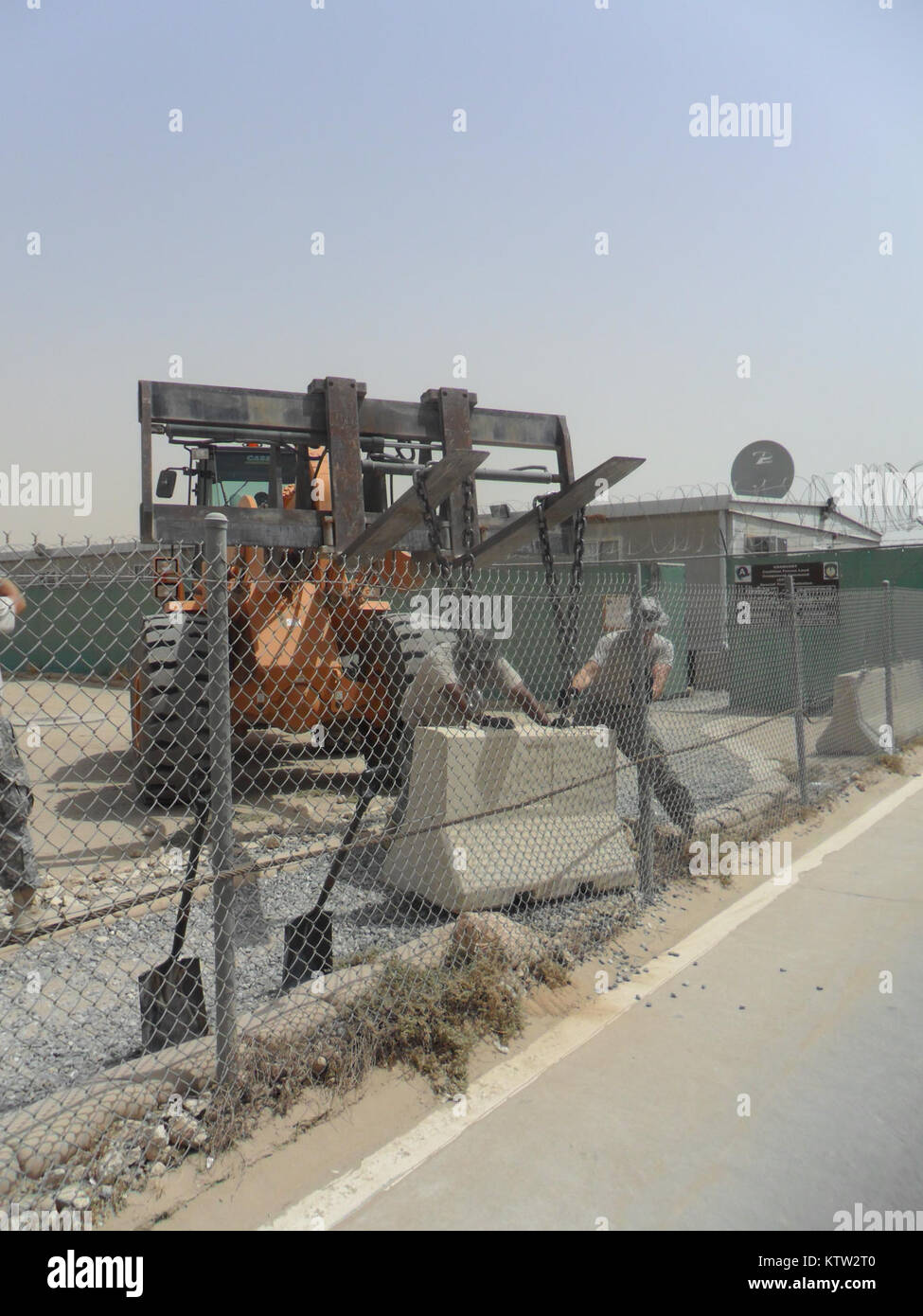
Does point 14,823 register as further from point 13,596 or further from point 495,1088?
point 495,1088

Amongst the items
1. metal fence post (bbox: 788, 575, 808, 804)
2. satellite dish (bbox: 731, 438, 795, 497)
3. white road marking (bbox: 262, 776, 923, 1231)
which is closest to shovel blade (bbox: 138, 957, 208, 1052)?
white road marking (bbox: 262, 776, 923, 1231)

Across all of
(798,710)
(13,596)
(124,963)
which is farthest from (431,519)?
(798,710)

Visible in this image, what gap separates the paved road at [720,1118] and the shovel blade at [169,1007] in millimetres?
967

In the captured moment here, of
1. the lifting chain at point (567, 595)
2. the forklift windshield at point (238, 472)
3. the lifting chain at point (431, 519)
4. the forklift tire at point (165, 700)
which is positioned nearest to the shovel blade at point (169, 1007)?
the lifting chain at point (431, 519)

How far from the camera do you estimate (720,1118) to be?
10.3ft

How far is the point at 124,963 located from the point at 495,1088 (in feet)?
6.44

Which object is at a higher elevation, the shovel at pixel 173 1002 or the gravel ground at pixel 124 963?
the shovel at pixel 173 1002

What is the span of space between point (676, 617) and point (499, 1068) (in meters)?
12.1

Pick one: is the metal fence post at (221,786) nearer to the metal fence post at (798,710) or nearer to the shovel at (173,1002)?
the shovel at (173,1002)

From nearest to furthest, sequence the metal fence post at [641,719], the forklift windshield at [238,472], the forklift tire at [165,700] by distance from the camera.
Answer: the metal fence post at [641,719] < the forklift tire at [165,700] < the forklift windshield at [238,472]

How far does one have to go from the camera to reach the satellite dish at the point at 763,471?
16500mm

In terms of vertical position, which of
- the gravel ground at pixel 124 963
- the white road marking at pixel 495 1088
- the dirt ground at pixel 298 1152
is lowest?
→ the white road marking at pixel 495 1088

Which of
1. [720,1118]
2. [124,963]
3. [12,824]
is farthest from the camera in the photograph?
[12,824]
